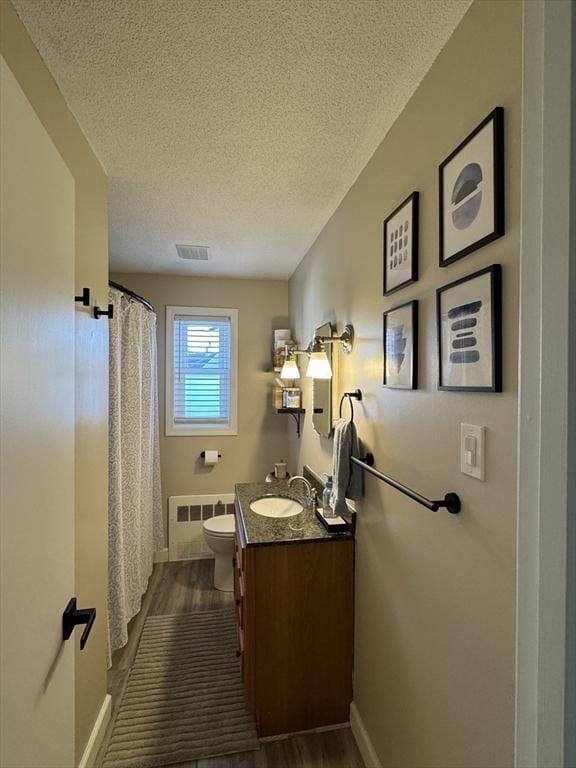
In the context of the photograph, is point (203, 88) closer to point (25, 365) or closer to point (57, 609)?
point (25, 365)

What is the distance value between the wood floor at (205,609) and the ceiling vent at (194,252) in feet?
8.26

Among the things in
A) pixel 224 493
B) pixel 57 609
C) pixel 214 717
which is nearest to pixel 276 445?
pixel 224 493

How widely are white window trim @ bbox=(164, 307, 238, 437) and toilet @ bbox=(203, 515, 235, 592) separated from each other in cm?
81

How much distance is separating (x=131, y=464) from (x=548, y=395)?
255 centimetres

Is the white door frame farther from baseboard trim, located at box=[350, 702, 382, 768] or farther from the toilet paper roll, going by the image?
the toilet paper roll

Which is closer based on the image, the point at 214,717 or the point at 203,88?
the point at 203,88

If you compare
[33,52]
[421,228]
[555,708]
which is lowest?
[555,708]

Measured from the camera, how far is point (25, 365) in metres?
0.69

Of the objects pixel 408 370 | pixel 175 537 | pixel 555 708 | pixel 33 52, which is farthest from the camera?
pixel 175 537

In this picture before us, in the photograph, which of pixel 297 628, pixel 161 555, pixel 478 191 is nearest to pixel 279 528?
pixel 297 628

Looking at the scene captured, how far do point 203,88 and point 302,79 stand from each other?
0.32 meters

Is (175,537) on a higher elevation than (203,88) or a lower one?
lower

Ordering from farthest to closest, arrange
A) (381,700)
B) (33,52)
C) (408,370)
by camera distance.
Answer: (381,700) → (408,370) → (33,52)

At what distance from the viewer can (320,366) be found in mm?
2020
